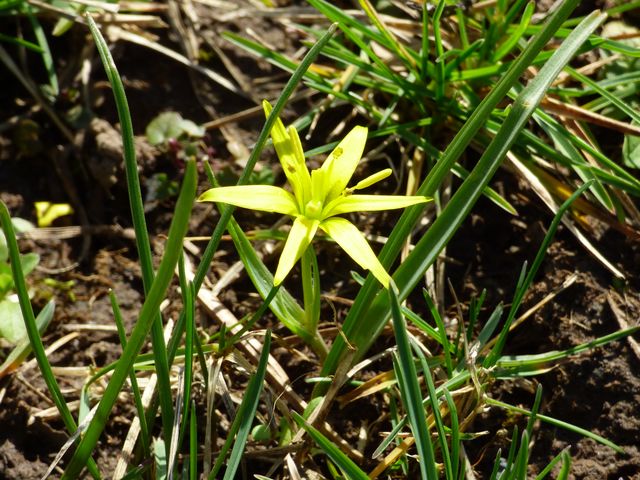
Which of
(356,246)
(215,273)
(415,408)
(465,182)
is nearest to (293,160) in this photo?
(356,246)

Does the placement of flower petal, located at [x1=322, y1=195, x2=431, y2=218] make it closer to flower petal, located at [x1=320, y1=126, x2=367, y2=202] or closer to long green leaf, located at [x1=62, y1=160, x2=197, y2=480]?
flower petal, located at [x1=320, y1=126, x2=367, y2=202]

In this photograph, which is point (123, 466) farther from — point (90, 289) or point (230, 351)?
point (90, 289)

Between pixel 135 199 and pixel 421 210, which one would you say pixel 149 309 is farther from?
pixel 421 210

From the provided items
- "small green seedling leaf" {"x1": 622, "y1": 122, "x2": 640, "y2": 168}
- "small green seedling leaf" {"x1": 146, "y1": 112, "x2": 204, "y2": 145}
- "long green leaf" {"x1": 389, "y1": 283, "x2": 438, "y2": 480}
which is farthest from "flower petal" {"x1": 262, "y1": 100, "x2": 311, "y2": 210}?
"small green seedling leaf" {"x1": 622, "y1": 122, "x2": 640, "y2": 168}

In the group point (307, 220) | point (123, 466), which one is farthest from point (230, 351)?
point (307, 220)

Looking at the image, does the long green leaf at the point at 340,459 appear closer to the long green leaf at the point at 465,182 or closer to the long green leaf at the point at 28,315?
the long green leaf at the point at 465,182

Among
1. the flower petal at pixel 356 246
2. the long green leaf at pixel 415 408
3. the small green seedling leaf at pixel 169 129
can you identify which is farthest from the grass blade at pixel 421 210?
the small green seedling leaf at pixel 169 129
